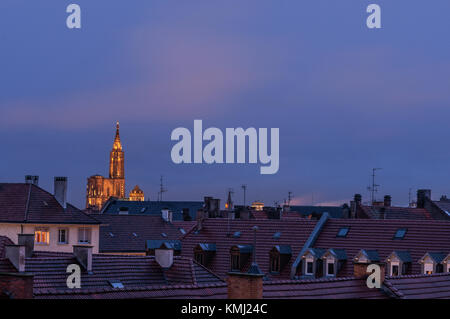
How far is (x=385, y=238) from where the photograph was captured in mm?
62188

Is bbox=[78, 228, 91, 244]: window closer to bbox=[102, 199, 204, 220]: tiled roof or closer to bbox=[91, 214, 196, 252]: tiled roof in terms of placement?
bbox=[91, 214, 196, 252]: tiled roof

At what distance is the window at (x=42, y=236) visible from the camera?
237 feet

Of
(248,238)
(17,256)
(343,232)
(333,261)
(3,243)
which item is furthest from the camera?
(248,238)

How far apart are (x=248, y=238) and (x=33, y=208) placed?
1807cm

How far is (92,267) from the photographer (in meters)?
42.7

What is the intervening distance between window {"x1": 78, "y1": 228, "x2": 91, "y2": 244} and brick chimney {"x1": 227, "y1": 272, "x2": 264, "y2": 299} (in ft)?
158

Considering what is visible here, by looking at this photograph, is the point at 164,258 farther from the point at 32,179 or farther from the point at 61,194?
the point at 32,179

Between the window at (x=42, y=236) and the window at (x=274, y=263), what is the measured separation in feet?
62.5

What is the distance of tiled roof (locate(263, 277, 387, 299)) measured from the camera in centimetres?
3134

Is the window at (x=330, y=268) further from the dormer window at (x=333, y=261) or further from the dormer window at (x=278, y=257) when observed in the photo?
the dormer window at (x=278, y=257)

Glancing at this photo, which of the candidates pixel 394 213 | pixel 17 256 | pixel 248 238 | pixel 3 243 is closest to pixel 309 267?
pixel 248 238

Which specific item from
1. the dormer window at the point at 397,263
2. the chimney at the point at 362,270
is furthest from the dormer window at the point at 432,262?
the chimney at the point at 362,270
